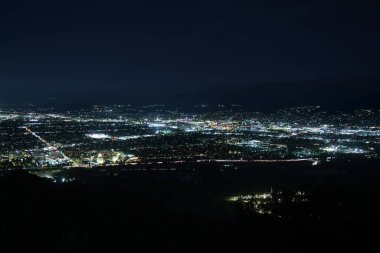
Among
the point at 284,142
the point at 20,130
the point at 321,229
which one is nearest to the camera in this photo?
the point at 321,229

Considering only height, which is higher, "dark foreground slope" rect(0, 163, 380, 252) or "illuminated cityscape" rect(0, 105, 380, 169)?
"dark foreground slope" rect(0, 163, 380, 252)

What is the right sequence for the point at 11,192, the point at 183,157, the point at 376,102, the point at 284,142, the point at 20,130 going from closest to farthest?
the point at 11,192, the point at 183,157, the point at 284,142, the point at 20,130, the point at 376,102

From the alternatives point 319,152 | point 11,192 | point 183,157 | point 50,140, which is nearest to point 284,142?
point 319,152

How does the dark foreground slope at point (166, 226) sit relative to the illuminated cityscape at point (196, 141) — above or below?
above

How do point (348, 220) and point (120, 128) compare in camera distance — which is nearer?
point (348, 220)

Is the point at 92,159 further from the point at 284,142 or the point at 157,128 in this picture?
the point at 157,128

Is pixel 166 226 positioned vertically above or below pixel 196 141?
above

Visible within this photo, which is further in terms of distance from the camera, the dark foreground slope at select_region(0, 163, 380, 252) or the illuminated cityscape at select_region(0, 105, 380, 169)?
the illuminated cityscape at select_region(0, 105, 380, 169)

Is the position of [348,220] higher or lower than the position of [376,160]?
higher

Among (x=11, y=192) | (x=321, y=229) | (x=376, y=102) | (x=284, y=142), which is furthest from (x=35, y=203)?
(x=376, y=102)

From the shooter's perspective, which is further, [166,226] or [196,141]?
[196,141]
